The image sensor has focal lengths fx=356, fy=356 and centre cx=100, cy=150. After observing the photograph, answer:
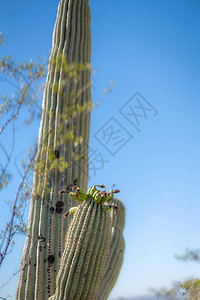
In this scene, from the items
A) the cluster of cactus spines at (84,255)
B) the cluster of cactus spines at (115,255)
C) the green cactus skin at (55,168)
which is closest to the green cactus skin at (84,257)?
the cluster of cactus spines at (84,255)

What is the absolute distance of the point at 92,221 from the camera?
2660mm

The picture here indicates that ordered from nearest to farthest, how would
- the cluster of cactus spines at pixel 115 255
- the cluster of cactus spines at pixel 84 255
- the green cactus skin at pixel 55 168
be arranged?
the cluster of cactus spines at pixel 84 255
the green cactus skin at pixel 55 168
the cluster of cactus spines at pixel 115 255

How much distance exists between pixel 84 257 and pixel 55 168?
4.68 feet

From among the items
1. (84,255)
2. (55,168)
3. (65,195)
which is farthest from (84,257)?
A: (55,168)

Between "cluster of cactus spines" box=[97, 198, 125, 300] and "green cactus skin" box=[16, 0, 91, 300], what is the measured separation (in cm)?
190

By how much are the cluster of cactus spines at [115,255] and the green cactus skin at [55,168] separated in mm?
1899

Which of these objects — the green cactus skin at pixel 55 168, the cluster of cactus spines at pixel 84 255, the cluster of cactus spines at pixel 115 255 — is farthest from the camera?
the cluster of cactus spines at pixel 115 255

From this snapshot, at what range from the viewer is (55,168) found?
12.6ft

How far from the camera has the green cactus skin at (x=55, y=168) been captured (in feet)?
11.4

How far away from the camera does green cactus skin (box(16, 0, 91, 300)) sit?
11.4ft

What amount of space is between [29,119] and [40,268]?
5.20ft

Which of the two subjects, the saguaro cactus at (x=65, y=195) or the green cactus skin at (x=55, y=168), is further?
the green cactus skin at (x=55, y=168)

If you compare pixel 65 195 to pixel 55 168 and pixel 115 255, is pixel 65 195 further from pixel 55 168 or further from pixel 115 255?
pixel 115 255

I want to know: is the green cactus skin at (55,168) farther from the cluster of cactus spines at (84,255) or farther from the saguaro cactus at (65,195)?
the cluster of cactus spines at (84,255)
